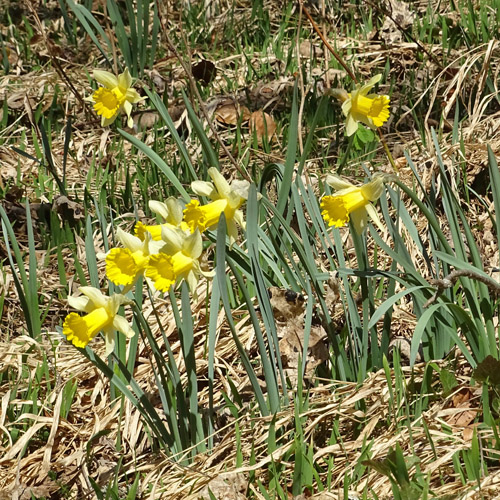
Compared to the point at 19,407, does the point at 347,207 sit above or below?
above

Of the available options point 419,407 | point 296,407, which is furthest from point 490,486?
point 296,407

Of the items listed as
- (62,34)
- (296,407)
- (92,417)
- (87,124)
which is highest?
(62,34)

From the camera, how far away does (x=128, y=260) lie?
1653 millimetres

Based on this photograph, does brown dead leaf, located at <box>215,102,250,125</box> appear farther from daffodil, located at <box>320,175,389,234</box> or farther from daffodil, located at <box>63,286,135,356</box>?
daffodil, located at <box>63,286,135,356</box>

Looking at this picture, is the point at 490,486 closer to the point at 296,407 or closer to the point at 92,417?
the point at 296,407

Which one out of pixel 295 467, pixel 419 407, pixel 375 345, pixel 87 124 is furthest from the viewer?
pixel 87 124

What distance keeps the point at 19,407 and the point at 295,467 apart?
0.87 metres

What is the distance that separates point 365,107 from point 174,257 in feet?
2.88

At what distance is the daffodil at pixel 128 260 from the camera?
5.38 feet

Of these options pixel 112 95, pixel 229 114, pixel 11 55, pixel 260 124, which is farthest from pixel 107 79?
pixel 11 55

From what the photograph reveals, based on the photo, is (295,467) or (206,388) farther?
(206,388)

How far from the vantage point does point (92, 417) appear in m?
2.21

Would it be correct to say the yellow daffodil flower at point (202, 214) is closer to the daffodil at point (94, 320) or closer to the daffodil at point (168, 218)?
the daffodil at point (168, 218)

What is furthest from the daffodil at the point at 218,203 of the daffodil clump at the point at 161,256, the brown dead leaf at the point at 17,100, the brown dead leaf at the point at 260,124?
the brown dead leaf at the point at 17,100
